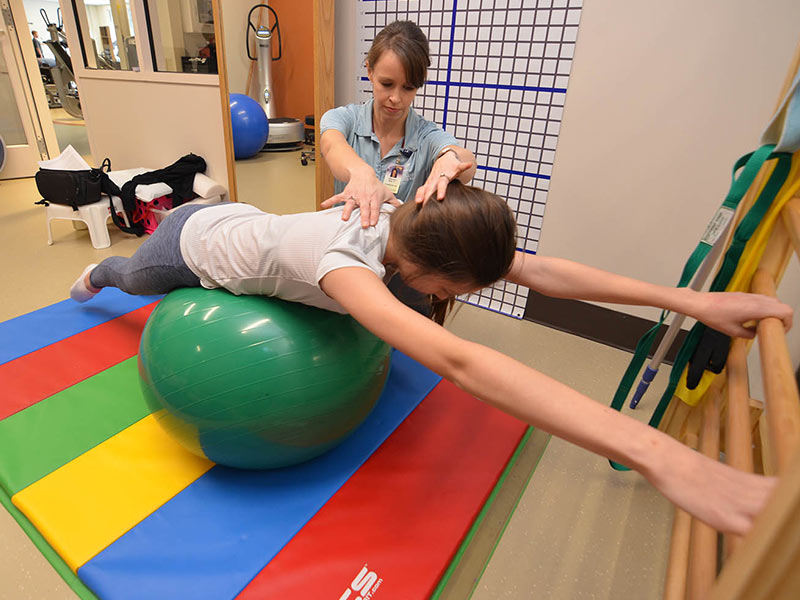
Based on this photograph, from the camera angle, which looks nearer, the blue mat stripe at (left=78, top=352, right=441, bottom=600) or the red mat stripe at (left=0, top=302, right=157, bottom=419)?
the blue mat stripe at (left=78, top=352, right=441, bottom=600)

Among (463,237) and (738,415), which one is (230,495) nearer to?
(463,237)

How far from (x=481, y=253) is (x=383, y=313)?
0.92 ft

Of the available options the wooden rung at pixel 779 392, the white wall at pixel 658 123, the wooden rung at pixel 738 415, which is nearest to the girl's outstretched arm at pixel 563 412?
the wooden rung at pixel 779 392

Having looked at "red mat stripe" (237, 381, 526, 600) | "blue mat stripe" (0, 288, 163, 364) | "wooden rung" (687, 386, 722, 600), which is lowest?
"red mat stripe" (237, 381, 526, 600)

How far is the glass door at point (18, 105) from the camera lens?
4199mm

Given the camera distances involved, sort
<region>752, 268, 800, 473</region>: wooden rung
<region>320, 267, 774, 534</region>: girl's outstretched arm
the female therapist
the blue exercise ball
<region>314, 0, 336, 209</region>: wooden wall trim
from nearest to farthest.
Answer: <region>320, 267, 774, 534</region>: girl's outstretched arm, <region>752, 268, 800, 473</region>: wooden rung, the female therapist, <region>314, 0, 336, 209</region>: wooden wall trim, the blue exercise ball

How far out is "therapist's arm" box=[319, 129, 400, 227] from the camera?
1.21m

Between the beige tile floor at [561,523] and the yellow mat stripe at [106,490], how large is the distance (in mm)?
107

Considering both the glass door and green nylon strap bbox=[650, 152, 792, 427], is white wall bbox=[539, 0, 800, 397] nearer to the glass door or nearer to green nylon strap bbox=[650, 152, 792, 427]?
green nylon strap bbox=[650, 152, 792, 427]

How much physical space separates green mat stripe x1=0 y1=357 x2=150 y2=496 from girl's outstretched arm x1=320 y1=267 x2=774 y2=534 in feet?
3.67

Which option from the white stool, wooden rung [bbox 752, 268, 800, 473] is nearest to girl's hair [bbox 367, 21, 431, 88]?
wooden rung [bbox 752, 268, 800, 473]

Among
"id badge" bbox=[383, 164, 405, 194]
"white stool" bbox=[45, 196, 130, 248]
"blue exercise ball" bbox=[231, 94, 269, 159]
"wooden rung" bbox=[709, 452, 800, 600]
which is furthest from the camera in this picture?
"blue exercise ball" bbox=[231, 94, 269, 159]

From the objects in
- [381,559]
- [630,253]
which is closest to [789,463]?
[381,559]

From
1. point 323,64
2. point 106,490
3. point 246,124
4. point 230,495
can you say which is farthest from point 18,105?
point 230,495
